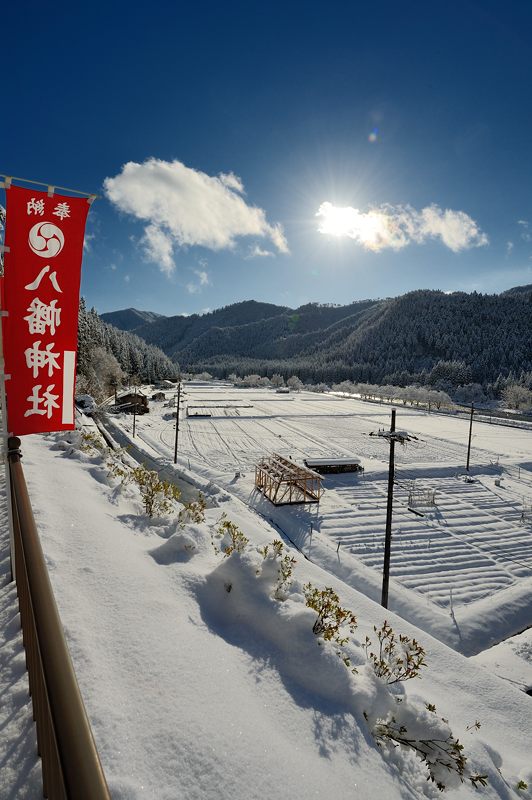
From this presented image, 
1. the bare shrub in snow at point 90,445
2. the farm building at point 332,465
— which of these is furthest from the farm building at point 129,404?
the bare shrub in snow at point 90,445

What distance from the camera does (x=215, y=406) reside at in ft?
211

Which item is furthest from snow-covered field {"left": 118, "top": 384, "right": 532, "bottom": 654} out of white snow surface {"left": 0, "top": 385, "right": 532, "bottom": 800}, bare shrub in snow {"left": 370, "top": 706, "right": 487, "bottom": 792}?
bare shrub in snow {"left": 370, "top": 706, "right": 487, "bottom": 792}

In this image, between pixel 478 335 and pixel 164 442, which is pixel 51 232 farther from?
pixel 478 335

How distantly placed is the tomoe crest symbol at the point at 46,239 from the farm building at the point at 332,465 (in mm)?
23862

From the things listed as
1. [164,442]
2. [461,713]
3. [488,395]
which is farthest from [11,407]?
[488,395]

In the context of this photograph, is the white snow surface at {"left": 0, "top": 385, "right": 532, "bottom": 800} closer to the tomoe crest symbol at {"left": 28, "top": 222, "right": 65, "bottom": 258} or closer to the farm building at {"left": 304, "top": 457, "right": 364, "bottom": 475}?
the tomoe crest symbol at {"left": 28, "top": 222, "right": 65, "bottom": 258}

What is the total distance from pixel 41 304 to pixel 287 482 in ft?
58.4

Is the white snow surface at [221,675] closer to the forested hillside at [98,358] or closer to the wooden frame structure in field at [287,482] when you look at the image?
the wooden frame structure in field at [287,482]

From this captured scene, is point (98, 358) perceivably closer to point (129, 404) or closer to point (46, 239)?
point (129, 404)

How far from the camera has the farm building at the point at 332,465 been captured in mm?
27108

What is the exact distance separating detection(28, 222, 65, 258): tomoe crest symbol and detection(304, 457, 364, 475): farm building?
939 inches

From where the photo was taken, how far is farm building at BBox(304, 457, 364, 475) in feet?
88.9

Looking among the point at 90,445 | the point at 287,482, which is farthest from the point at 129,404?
the point at 90,445

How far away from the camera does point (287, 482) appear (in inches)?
837
